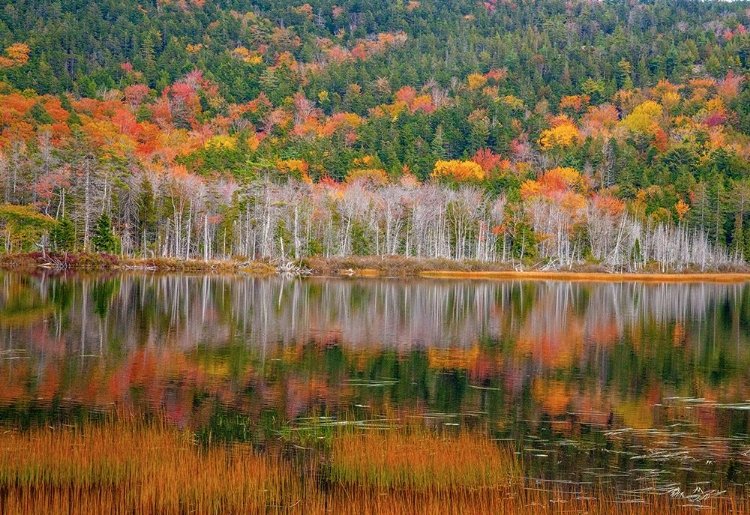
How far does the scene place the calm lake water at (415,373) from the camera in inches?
650

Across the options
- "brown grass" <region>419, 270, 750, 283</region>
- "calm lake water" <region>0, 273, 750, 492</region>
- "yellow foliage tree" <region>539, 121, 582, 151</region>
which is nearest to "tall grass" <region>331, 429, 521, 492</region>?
"calm lake water" <region>0, 273, 750, 492</region>

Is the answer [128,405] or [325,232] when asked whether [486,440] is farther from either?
[325,232]

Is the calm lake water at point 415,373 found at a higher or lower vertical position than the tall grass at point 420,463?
higher

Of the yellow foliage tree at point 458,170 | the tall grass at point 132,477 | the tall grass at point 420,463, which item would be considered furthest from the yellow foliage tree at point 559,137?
the tall grass at point 132,477

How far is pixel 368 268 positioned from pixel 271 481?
76.8 metres

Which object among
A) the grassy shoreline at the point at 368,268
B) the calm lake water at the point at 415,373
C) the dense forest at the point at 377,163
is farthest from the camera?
the dense forest at the point at 377,163

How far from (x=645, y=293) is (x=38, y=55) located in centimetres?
15987

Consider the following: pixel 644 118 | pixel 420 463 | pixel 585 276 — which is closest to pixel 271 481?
pixel 420 463

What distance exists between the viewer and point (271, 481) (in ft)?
41.7

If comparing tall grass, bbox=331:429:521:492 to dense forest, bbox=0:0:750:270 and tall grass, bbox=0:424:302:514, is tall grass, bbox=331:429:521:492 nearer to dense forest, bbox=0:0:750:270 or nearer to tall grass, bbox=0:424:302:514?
tall grass, bbox=0:424:302:514

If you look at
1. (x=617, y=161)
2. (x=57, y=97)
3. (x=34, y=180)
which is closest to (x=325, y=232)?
(x=34, y=180)

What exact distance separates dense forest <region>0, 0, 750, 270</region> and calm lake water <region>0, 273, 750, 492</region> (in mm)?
43560

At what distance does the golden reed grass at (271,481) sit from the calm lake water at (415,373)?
120cm

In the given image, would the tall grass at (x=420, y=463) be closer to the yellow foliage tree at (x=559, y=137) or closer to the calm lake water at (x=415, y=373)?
the calm lake water at (x=415, y=373)
